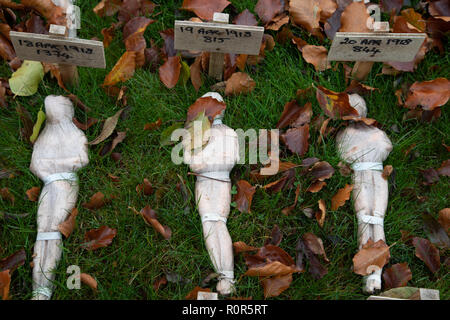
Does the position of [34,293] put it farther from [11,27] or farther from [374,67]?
[374,67]

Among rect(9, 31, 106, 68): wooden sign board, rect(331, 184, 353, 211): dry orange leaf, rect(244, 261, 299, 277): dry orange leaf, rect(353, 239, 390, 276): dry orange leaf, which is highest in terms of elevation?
rect(9, 31, 106, 68): wooden sign board

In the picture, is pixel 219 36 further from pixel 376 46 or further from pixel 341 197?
pixel 341 197

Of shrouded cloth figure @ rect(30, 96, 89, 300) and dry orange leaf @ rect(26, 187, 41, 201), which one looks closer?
shrouded cloth figure @ rect(30, 96, 89, 300)

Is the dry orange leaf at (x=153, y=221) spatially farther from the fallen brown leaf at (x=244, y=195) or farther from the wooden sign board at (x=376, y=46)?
the wooden sign board at (x=376, y=46)

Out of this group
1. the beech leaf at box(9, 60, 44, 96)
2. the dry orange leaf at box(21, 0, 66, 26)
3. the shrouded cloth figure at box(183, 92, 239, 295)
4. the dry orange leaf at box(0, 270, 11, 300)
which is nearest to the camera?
the dry orange leaf at box(0, 270, 11, 300)

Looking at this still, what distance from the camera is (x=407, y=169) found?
2121 millimetres

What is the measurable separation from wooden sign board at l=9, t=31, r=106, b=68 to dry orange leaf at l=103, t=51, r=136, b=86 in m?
0.17

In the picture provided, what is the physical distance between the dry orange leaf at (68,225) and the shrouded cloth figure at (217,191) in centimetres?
54

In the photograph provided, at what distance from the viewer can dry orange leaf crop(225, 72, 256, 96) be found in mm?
2225

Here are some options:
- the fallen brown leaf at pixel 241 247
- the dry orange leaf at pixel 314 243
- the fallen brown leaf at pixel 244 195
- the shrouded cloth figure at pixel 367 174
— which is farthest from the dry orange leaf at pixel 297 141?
the fallen brown leaf at pixel 241 247

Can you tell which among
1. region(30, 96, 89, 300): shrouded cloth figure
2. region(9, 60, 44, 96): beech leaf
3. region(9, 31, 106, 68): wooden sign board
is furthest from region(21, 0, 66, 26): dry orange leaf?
region(30, 96, 89, 300): shrouded cloth figure

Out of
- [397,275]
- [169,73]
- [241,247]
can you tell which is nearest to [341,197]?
[397,275]

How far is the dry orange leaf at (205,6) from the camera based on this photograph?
7.76ft

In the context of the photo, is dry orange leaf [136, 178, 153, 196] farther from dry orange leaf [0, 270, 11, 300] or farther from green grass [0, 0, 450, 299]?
dry orange leaf [0, 270, 11, 300]
